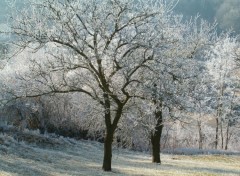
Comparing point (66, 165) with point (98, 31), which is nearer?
point (98, 31)

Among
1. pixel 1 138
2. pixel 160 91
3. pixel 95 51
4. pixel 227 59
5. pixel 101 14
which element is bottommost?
pixel 1 138

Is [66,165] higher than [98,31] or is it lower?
lower

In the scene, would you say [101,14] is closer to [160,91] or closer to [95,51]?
[95,51]

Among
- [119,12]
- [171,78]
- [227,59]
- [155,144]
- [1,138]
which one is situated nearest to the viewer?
[119,12]

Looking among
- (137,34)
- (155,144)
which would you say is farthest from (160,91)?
(155,144)

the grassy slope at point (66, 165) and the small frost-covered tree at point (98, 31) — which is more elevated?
the small frost-covered tree at point (98, 31)

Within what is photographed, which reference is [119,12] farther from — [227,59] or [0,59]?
[227,59]

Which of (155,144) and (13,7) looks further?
(155,144)

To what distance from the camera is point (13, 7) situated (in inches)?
1060

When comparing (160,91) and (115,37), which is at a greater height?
(115,37)

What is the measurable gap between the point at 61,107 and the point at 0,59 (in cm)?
3045

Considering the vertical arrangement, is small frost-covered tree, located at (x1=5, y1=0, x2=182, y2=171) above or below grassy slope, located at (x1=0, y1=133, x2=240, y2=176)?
above

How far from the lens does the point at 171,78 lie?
90.7 ft

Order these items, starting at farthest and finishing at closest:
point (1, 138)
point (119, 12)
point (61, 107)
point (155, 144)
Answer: point (61, 107) < point (155, 144) < point (1, 138) < point (119, 12)
